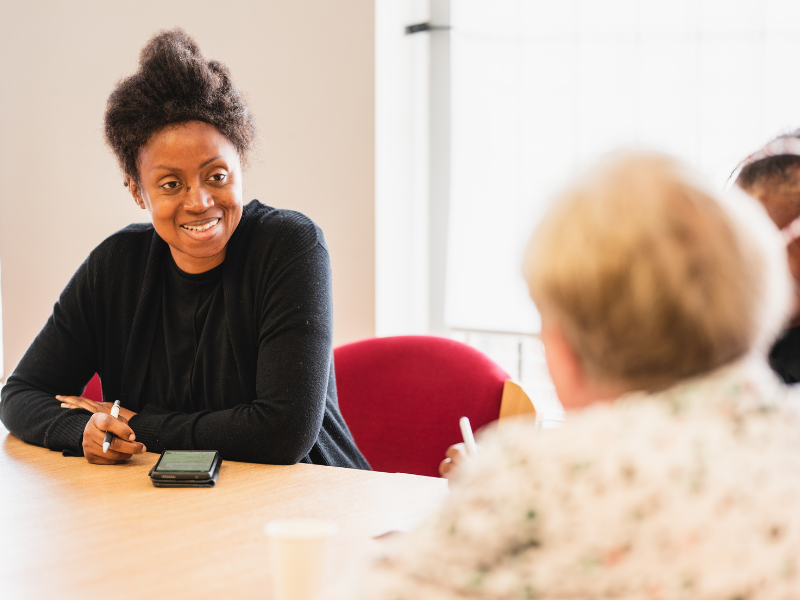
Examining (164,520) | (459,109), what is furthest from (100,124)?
(164,520)

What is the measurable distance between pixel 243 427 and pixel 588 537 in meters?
1.02

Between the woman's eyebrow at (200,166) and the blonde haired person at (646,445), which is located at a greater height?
the woman's eyebrow at (200,166)

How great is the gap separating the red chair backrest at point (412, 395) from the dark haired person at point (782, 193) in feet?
1.94

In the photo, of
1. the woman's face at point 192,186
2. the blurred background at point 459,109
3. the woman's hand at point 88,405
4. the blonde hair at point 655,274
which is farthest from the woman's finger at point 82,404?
the blonde hair at point 655,274

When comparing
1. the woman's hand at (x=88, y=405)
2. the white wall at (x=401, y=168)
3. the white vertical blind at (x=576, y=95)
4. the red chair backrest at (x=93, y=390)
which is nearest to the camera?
the woman's hand at (x=88, y=405)

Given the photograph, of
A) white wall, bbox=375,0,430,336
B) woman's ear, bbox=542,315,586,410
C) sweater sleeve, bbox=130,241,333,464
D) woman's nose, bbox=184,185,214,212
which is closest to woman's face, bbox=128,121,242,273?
woman's nose, bbox=184,185,214,212

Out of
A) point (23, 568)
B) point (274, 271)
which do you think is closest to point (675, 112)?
point (274, 271)

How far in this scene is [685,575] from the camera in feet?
2.05

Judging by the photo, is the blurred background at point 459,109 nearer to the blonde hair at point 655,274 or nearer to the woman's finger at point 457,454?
the woman's finger at point 457,454

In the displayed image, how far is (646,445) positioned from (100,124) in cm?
315

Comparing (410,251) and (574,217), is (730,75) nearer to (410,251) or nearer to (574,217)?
(410,251)

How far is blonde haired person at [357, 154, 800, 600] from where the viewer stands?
24.8 inches

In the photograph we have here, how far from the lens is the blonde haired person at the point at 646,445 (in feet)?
2.06

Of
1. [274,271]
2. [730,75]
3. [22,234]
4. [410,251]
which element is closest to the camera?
[274,271]
